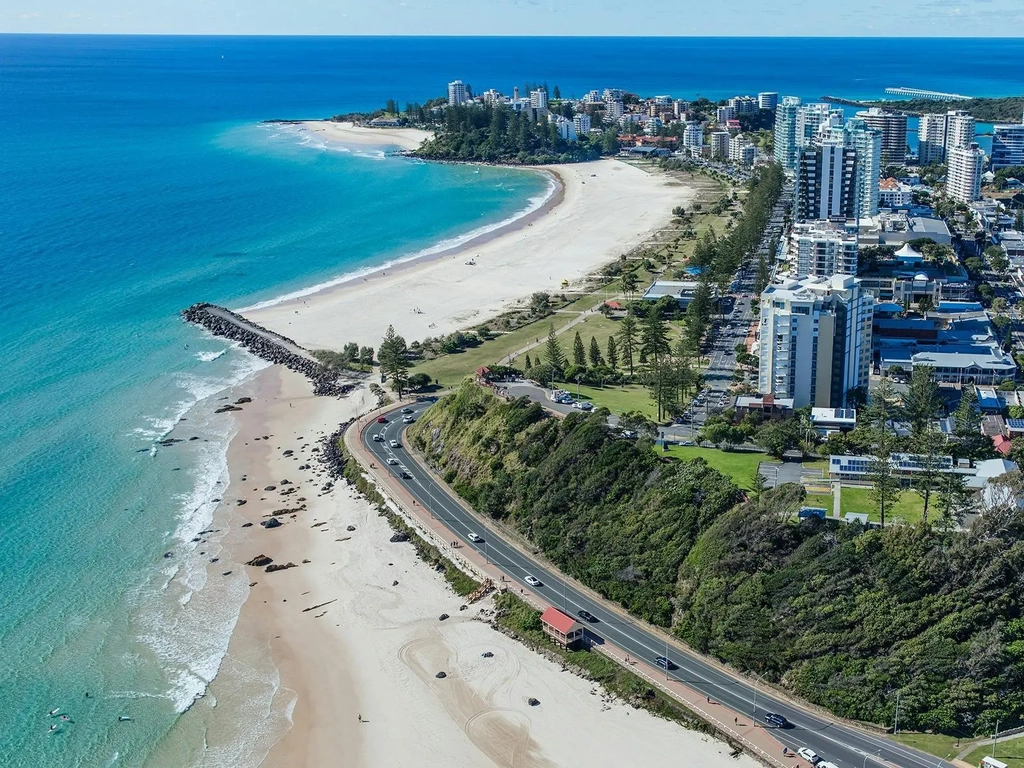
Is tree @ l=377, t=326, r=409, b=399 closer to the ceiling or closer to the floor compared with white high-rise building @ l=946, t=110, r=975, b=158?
closer to the floor

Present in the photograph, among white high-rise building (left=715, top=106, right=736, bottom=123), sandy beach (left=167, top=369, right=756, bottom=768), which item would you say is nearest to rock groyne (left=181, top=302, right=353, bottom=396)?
sandy beach (left=167, top=369, right=756, bottom=768)

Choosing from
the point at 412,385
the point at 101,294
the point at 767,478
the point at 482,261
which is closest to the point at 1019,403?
the point at 767,478

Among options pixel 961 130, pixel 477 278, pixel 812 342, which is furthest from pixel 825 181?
pixel 961 130

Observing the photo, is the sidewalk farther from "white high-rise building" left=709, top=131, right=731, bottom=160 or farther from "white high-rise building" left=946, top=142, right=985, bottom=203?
"white high-rise building" left=709, top=131, right=731, bottom=160

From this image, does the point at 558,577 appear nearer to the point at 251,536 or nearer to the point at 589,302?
the point at 251,536

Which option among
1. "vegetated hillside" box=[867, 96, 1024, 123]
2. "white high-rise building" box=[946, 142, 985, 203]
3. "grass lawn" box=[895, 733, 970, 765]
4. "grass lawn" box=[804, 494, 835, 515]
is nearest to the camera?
"grass lawn" box=[895, 733, 970, 765]

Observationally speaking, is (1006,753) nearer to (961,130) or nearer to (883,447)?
(883,447)
